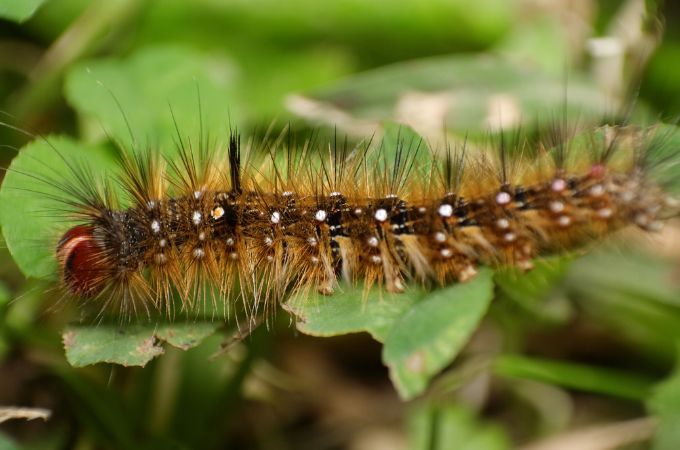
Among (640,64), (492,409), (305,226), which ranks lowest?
(492,409)

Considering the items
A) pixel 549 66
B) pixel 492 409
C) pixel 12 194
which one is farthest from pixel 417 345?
pixel 549 66

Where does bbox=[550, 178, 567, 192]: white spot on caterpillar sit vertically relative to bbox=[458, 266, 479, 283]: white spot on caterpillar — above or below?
above

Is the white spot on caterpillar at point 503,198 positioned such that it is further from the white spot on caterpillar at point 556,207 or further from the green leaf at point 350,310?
the green leaf at point 350,310

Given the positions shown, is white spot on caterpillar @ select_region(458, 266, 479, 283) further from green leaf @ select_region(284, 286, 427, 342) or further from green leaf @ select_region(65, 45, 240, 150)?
green leaf @ select_region(65, 45, 240, 150)

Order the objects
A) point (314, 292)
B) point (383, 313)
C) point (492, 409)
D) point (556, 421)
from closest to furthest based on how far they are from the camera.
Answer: point (383, 313) < point (314, 292) < point (556, 421) < point (492, 409)

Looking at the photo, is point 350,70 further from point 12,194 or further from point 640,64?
point 12,194

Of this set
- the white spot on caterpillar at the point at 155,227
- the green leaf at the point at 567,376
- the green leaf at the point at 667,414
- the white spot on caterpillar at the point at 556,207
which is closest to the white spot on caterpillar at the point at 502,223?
the white spot on caterpillar at the point at 556,207

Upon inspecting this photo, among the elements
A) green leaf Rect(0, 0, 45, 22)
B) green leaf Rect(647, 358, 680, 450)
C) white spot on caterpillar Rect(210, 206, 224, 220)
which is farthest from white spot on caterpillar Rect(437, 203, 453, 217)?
green leaf Rect(0, 0, 45, 22)
